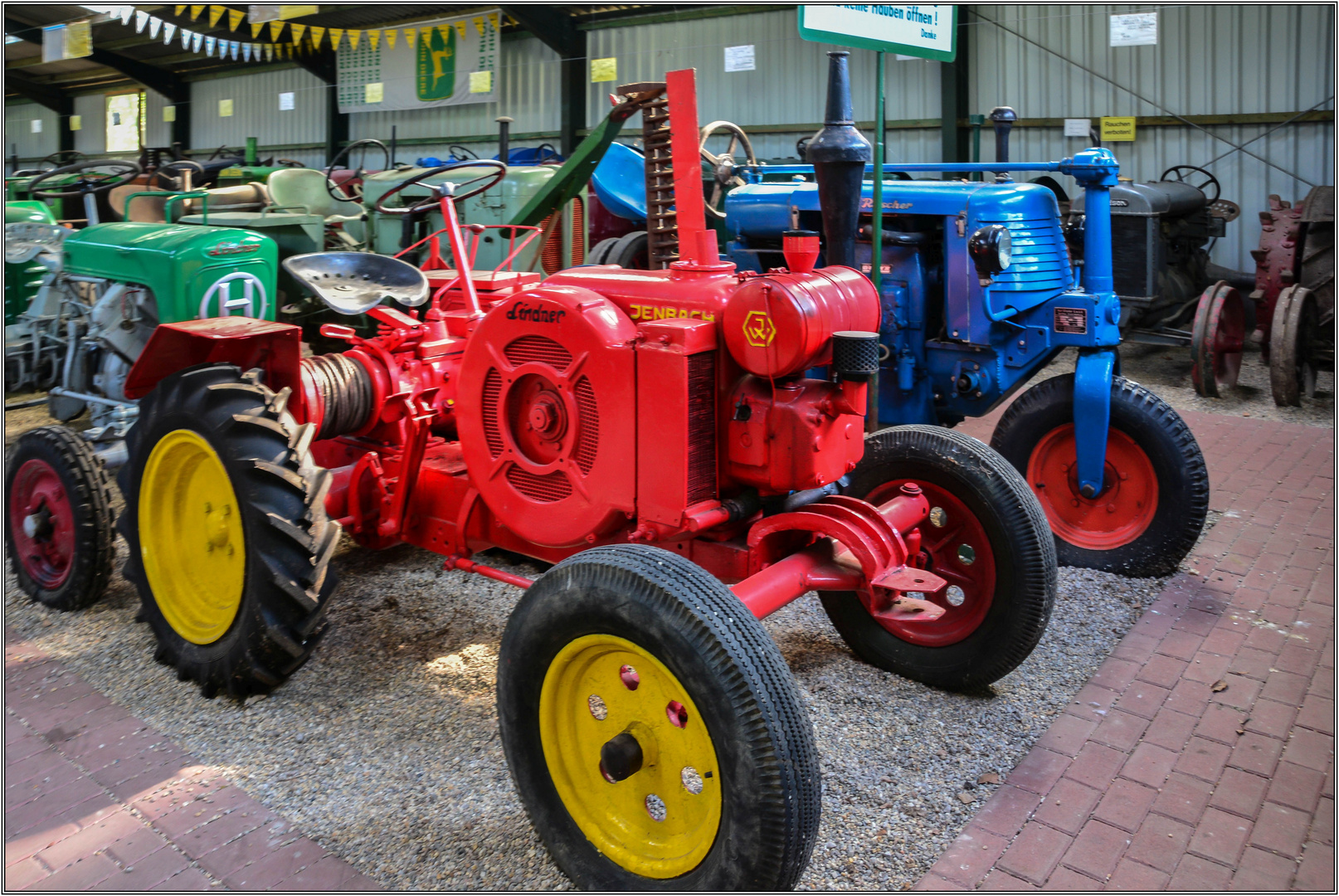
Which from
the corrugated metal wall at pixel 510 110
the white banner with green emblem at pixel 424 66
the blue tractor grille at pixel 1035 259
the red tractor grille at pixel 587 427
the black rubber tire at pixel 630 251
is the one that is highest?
the white banner with green emblem at pixel 424 66

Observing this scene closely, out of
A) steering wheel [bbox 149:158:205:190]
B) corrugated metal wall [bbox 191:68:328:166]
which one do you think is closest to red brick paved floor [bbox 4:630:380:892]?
steering wheel [bbox 149:158:205:190]

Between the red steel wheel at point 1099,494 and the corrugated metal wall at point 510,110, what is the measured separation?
7859mm

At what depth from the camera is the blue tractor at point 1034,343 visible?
3.56 m

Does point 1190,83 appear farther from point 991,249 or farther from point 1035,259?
point 991,249

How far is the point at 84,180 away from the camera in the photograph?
705 centimetres

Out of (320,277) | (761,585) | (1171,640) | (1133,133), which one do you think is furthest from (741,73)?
(761,585)

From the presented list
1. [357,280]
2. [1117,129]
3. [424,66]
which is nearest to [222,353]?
[357,280]

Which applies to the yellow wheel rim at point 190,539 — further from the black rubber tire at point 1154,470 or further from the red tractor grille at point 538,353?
the black rubber tire at point 1154,470

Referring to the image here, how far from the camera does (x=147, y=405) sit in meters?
2.80

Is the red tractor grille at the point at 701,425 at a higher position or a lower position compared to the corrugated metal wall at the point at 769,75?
lower

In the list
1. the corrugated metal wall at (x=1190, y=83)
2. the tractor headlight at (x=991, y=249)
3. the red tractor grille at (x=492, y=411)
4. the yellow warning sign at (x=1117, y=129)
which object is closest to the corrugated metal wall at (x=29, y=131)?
the corrugated metal wall at (x=1190, y=83)

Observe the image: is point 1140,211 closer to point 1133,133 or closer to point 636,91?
point 1133,133

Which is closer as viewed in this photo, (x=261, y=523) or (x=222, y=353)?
(x=261, y=523)

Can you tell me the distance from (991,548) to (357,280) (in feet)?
7.73
